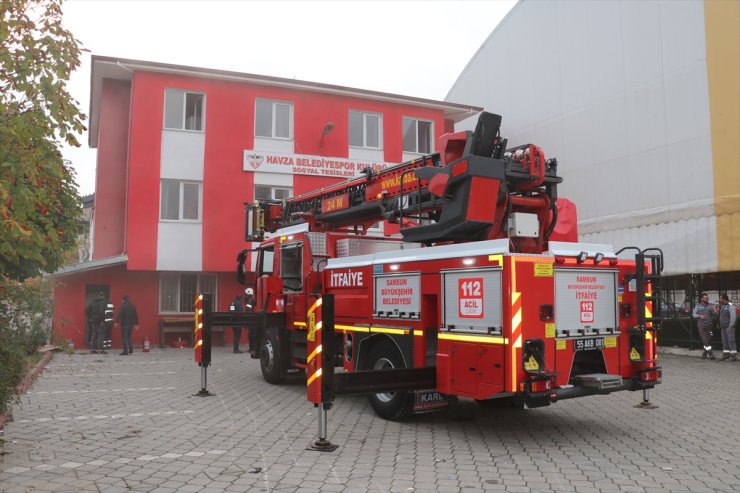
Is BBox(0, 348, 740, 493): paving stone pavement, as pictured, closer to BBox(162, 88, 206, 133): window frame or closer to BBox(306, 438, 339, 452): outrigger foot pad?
BBox(306, 438, 339, 452): outrigger foot pad

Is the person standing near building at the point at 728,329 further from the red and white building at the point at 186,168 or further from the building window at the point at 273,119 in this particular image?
the building window at the point at 273,119

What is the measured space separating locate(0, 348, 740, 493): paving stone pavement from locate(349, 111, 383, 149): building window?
1320cm

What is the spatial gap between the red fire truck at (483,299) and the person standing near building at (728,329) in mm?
9742

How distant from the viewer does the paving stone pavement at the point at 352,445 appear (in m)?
5.34

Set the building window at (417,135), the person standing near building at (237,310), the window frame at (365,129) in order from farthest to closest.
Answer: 1. the building window at (417,135)
2. the window frame at (365,129)
3. the person standing near building at (237,310)

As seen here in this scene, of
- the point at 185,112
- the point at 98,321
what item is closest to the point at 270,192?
the point at 185,112

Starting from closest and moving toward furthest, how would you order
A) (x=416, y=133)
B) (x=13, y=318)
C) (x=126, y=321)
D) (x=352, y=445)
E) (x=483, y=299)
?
(x=483, y=299)
(x=352, y=445)
(x=13, y=318)
(x=126, y=321)
(x=416, y=133)

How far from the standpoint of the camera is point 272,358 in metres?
11.2

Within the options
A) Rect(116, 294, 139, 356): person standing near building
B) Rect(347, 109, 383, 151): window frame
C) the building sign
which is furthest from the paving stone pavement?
Rect(347, 109, 383, 151): window frame

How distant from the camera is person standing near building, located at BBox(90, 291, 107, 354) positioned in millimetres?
17312

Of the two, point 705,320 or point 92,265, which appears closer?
point 705,320

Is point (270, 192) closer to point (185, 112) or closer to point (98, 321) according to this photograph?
point (185, 112)

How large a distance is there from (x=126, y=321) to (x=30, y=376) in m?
6.00

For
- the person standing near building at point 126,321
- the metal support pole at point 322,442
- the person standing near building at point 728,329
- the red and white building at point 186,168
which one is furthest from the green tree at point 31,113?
the person standing near building at point 728,329
